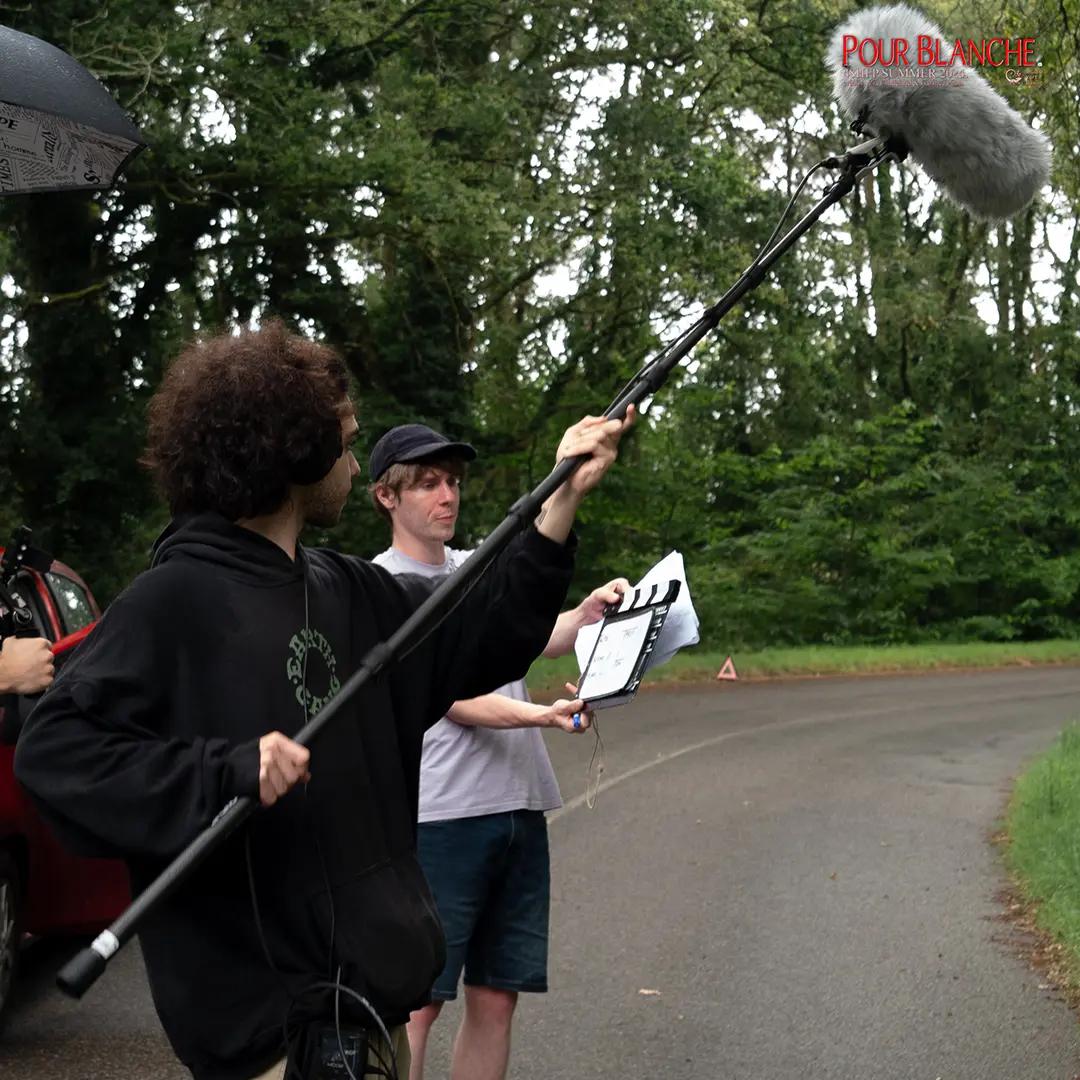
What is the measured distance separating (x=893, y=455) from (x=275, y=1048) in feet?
107

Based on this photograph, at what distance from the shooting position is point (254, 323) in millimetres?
3027

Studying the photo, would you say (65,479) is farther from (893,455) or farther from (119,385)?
(893,455)

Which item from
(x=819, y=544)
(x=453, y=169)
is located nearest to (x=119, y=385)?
(x=453, y=169)

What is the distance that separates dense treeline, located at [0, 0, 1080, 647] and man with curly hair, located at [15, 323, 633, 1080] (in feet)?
24.3

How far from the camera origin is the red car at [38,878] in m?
6.07

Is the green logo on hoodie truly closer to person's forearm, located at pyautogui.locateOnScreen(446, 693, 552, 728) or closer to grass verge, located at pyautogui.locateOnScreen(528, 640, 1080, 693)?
person's forearm, located at pyautogui.locateOnScreen(446, 693, 552, 728)

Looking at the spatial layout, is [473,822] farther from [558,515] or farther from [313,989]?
[313,989]

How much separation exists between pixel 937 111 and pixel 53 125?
1.93 m

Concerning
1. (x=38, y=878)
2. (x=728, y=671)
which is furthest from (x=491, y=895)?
(x=728, y=671)

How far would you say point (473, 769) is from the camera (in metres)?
4.34

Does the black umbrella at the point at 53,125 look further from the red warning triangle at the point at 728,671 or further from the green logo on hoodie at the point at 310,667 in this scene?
the red warning triangle at the point at 728,671

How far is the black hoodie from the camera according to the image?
2.48 metres

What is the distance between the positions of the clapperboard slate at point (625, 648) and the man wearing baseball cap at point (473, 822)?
17.2 inches

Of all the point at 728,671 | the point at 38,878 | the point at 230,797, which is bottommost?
the point at 728,671
